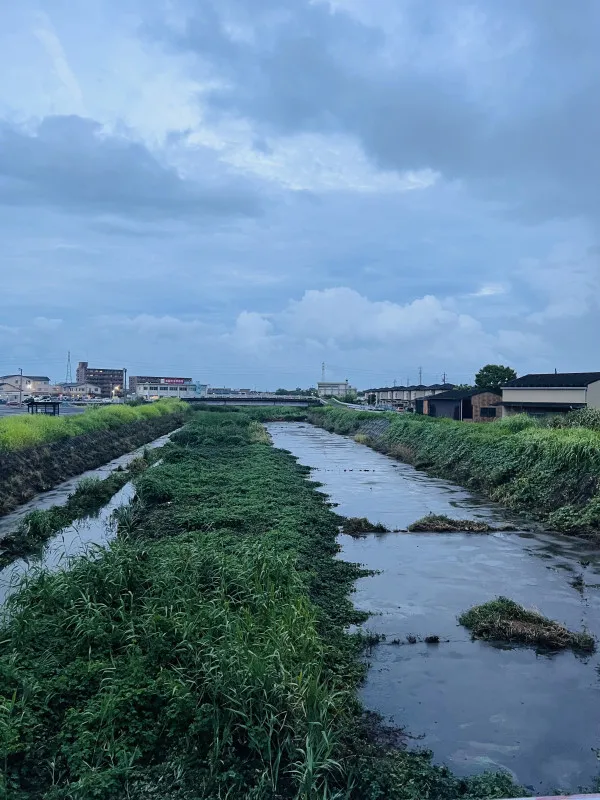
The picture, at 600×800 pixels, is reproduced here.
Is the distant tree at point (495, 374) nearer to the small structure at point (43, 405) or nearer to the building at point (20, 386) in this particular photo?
the small structure at point (43, 405)

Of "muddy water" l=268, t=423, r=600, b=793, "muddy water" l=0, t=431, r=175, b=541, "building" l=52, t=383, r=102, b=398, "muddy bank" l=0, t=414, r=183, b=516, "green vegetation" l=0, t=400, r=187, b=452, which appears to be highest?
"building" l=52, t=383, r=102, b=398

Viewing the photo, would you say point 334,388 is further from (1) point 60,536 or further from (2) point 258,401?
(1) point 60,536

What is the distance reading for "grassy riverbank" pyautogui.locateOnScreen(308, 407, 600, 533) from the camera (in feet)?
49.2

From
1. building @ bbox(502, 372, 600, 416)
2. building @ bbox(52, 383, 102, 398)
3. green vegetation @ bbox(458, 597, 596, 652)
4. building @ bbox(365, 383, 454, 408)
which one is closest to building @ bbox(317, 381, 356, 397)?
building @ bbox(365, 383, 454, 408)

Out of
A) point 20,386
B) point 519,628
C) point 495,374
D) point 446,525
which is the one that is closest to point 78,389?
point 20,386

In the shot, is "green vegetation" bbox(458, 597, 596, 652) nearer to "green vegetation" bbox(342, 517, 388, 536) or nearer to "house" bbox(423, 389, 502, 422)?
"green vegetation" bbox(342, 517, 388, 536)

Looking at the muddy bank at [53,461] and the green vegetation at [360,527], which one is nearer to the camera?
the green vegetation at [360,527]

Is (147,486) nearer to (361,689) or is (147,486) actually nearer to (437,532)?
(437,532)

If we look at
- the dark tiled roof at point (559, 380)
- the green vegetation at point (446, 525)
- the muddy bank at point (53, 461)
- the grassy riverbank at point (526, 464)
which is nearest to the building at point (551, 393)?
the dark tiled roof at point (559, 380)

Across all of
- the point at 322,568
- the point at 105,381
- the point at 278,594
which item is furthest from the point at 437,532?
the point at 105,381

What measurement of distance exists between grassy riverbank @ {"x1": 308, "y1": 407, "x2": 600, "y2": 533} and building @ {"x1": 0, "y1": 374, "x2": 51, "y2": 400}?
349 ft

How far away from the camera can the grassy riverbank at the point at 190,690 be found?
4578mm

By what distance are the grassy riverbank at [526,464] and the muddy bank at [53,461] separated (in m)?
14.4

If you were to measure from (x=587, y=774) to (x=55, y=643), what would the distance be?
5.22 metres
